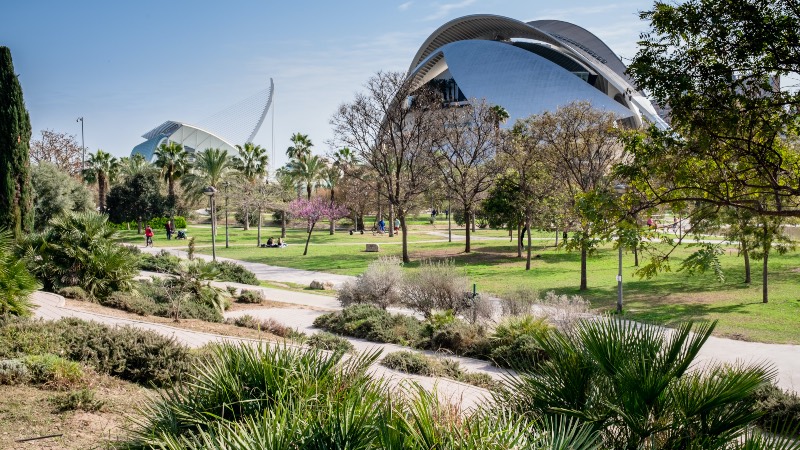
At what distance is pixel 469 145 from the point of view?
127 feet

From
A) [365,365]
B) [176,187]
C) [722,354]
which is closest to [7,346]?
A: [365,365]

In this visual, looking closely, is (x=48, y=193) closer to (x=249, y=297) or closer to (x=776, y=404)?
(x=249, y=297)

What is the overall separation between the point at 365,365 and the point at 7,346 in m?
6.37

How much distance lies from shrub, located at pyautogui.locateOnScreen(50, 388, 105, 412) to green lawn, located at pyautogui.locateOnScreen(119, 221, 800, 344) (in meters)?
8.78

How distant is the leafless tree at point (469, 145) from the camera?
1402 inches

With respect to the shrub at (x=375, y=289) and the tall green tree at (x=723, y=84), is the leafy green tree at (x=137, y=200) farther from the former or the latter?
the tall green tree at (x=723, y=84)

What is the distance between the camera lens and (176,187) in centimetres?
5922

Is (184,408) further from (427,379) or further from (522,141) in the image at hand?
(522,141)

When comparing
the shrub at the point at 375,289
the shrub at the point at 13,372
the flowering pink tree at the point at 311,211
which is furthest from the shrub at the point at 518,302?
the flowering pink tree at the point at 311,211

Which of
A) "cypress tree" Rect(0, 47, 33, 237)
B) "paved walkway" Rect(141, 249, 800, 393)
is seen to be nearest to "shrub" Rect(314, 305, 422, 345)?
"paved walkway" Rect(141, 249, 800, 393)

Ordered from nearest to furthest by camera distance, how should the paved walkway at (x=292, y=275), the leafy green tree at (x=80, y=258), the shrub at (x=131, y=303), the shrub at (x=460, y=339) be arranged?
the shrub at (x=460, y=339) → the shrub at (x=131, y=303) → the leafy green tree at (x=80, y=258) → the paved walkway at (x=292, y=275)

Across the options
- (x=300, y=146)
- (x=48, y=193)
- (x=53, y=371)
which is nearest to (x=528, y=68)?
(x=300, y=146)

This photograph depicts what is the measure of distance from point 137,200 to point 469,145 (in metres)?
28.9

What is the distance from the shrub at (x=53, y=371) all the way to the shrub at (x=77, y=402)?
0.58m
